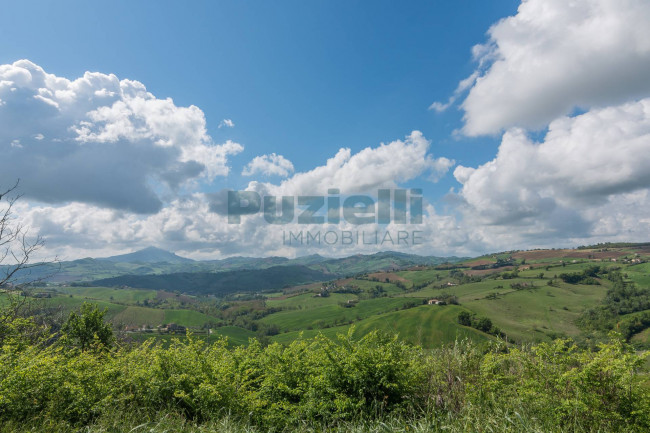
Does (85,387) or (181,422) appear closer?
(181,422)

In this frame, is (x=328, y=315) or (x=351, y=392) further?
(x=328, y=315)

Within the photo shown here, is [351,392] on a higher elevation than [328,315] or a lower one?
higher

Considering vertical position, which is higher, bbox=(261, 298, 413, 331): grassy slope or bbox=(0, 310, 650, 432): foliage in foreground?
bbox=(0, 310, 650, 432): foliage in foreground

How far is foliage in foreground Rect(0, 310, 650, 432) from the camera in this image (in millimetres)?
5422

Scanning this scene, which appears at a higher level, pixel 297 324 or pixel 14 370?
pixel 14 370

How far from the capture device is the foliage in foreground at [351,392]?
5.42 meters

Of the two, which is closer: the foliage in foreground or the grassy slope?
the foliage in foreground

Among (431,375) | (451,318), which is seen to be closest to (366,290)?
(451,318)

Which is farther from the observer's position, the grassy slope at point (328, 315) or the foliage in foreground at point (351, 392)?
the grassy slope at point (328, 315)

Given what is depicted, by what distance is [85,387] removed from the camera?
6805 millimetres

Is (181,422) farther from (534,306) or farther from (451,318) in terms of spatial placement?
(534,306)

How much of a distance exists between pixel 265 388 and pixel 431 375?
4.08 meters

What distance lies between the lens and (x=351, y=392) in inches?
274

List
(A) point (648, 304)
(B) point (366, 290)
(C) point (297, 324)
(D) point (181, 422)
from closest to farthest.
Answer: (D) point (181, 422) → (A) point (648, 304) → (C) point (297, 324) → (B) point (366, 290)
